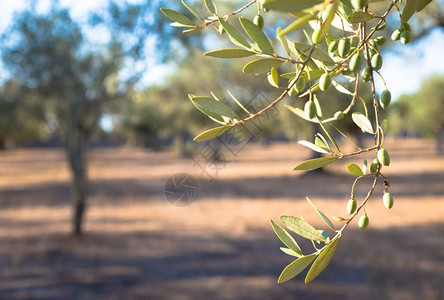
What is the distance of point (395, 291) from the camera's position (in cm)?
655

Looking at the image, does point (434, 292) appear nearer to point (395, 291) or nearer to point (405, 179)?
point (395, 291)

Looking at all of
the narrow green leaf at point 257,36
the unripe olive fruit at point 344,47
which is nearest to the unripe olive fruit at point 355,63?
the unripe olive fruit at point 344,47

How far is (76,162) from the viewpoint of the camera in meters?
9.34

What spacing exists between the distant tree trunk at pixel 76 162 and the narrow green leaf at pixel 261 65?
907 cm

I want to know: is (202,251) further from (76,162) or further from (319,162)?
(319,162)

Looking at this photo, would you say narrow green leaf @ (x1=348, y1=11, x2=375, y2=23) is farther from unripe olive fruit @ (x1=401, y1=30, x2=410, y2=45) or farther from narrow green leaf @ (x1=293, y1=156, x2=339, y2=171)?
narrow green leaf @ (x1=293, y1=156, x2=339, y2=171)

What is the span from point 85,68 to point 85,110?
1118 millimetres

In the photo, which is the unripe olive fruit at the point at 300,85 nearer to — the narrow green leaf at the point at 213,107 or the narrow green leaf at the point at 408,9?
the narrow green leaf at the point at 213,107

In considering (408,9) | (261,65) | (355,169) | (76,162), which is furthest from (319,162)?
(76,162)

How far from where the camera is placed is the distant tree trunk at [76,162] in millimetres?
9164

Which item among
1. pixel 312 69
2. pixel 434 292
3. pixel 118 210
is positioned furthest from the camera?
pixel 118 210

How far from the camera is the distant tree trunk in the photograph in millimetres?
9164

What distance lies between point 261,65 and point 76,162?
→ 9317 millimetres

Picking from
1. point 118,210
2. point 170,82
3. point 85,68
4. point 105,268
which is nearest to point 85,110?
point 85,68
